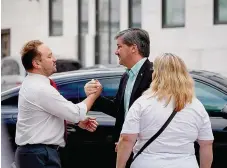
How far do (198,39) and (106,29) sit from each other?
408 cm

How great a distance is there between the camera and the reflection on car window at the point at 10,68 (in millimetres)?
15586

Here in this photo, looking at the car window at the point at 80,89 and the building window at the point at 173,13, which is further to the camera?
the building window at the point at 173,13

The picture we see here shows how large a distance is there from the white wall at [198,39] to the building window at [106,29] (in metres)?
2.13

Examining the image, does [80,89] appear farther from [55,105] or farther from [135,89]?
[55,105]

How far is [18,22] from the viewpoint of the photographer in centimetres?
2392

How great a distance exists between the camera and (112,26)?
21.1m

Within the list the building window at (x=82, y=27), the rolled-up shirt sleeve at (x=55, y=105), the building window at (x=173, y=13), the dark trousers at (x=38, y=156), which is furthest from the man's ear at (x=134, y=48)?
the building window at (x=82, y=27)

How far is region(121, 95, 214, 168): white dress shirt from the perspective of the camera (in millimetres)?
4195

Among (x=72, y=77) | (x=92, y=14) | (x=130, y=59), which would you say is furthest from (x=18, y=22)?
(x=130, y=59)

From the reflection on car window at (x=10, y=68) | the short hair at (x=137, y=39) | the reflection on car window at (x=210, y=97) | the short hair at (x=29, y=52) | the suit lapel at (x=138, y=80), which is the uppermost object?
the short hair at (x=137, y=39)

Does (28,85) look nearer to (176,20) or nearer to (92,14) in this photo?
(176,20)

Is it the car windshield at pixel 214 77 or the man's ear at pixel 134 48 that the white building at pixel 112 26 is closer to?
the car windshield at pixel 214 77

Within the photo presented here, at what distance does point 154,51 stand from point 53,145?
49.3ft

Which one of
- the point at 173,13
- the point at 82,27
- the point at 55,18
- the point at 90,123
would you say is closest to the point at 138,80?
the point at 90,123
